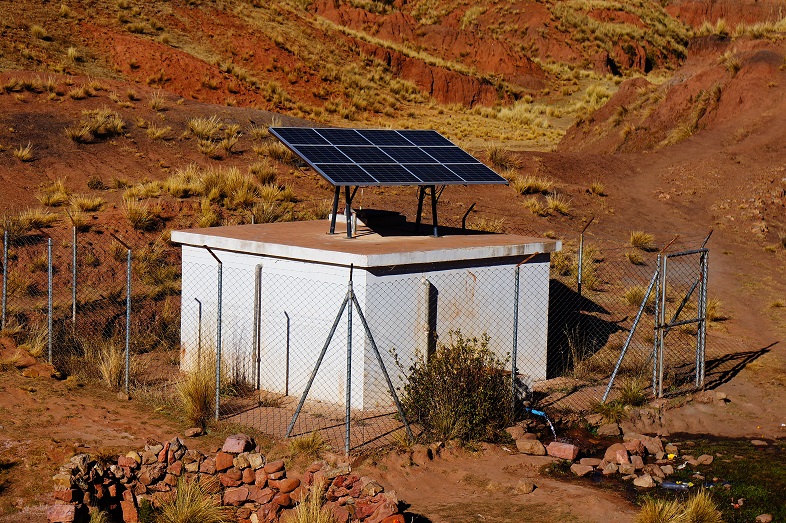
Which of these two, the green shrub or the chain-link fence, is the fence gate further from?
the green shrub

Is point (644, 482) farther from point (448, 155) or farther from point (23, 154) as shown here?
point (23, 154)

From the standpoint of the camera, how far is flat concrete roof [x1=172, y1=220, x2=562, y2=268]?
13.5m

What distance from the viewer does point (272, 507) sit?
34.9 ft

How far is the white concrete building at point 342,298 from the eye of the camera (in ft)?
44.6

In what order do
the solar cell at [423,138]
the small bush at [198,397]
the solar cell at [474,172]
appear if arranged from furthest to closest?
1. the solar cell at [423,138]
2. the solar cell at [474,172]
3. the small bush at [198,397]

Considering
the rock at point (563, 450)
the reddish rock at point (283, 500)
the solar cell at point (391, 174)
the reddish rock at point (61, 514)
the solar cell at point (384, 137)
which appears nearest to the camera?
the reddish rock at point (61, 514)

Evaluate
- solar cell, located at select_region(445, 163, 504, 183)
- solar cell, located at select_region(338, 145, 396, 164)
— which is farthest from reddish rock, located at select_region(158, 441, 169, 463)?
solar cell, located at select_region(445, 163, 504, 183)

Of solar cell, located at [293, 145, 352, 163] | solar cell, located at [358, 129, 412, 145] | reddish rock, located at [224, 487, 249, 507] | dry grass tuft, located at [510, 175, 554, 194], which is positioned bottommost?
reddish rock, located at [224, 487, 249, 507]

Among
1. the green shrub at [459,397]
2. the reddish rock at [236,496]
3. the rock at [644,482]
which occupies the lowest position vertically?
the reddish rock at [236,496]

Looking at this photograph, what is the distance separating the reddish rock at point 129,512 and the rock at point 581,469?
499 centimetres

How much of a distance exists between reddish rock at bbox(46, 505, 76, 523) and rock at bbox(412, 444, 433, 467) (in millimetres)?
3880

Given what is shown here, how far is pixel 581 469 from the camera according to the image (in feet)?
39.2

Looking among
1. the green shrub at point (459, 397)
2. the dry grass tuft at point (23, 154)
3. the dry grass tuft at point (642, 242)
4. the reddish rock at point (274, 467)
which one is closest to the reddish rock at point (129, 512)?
the reddish rock at point (274, 467)

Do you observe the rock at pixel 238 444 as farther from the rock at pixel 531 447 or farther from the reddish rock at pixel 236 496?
the rock at pixel 531 447
